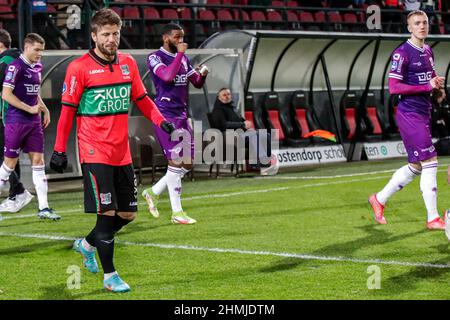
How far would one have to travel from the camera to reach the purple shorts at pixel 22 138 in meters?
11.4

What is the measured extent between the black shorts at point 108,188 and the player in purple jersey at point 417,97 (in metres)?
3.53

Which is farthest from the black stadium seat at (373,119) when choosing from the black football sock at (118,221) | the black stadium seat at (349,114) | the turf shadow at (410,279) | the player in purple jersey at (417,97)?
the black football sock at (118,221)

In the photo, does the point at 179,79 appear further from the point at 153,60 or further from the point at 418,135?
the point at 418,135

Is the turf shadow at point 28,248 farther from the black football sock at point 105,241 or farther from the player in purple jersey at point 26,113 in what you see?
the black football sock at point 105,241

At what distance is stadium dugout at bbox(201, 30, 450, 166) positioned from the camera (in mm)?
19188

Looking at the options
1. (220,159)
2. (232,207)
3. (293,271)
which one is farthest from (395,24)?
(293,271)

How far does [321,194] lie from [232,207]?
1710 mm

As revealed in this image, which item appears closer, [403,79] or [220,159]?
[403,79]

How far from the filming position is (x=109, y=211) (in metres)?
7.25

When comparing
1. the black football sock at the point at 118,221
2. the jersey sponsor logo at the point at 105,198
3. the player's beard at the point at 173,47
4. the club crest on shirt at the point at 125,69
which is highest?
the club crest on shirt at the point at 125,69

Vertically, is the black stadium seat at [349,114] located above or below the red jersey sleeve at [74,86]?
below

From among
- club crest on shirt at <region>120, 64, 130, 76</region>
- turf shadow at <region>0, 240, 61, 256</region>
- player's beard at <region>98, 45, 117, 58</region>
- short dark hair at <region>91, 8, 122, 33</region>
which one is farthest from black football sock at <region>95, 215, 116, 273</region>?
turf shadow at <region>0, 240, 61, 256</region>

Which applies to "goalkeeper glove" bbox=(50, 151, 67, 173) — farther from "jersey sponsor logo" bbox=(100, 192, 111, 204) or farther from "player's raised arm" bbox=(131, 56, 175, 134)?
"player's raised arm" bbox=(131, 56, 175, 134)

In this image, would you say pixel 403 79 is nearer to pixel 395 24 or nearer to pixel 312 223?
pixel 312 223
